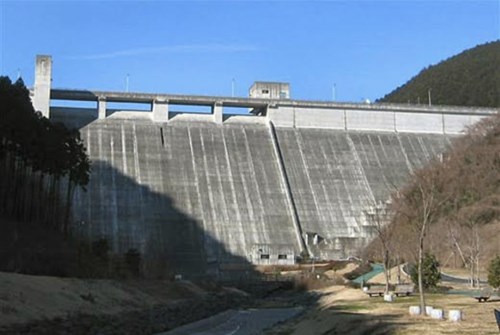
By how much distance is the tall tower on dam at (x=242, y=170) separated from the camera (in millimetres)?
53875

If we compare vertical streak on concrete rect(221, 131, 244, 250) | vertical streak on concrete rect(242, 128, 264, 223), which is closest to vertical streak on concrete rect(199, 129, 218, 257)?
Result: vertical streak on concrete rect(221, 131, 244, 250)

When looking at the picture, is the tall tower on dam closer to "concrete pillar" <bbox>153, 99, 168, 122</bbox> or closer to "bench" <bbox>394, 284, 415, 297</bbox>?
"concrete pillar" <bbox>153, 99, 168, 122</bbox>

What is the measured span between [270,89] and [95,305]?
45048 mm

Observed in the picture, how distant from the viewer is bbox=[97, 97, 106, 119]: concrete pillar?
6350 cm

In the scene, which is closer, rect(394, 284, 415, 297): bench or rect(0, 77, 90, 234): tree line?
rect(394, 284, 415, 297): bench

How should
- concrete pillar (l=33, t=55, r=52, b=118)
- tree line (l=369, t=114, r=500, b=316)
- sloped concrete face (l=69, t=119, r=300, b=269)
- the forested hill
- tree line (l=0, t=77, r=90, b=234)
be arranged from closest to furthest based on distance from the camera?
tree line (l=0, t=77, r=90, b=234) → tree line (l=369, t=114, r=500, b=316) → sloped concrete face (l=69, t=119, r=300, b=269) → concrete pillar (l=33, t=55, r=52, b=118) → the forested hill

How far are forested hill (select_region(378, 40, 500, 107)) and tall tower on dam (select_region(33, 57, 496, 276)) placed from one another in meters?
33.6

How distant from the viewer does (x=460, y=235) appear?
49.7m

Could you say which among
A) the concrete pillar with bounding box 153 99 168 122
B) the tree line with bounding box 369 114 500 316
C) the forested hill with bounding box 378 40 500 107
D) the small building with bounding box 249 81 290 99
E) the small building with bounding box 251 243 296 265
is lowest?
the small building with bounding box 251 243 296 265

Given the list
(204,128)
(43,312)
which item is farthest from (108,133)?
(43,312)

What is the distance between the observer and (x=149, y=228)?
53.8m

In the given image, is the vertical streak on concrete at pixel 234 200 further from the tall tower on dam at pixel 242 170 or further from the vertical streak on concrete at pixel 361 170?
the vertical streak on concrete at pixel 361 170

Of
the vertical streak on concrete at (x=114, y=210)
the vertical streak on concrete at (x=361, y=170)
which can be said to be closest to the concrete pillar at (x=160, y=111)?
the vertical streak on concrete at (x=114, y=210)

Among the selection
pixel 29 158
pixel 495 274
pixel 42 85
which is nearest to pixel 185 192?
pixel 42 85
